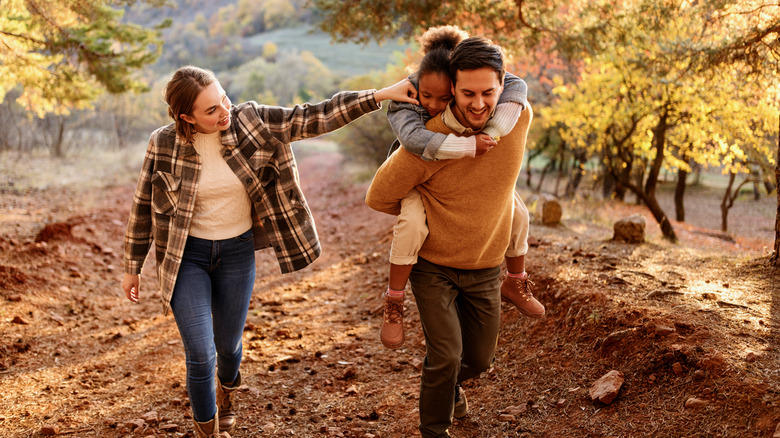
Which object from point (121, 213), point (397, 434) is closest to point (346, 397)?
point (397, 434)

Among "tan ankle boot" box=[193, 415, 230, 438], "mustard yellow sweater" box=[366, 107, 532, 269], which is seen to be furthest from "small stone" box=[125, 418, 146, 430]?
"mustard yellow sweater" box=[366, 107, 532, 269]

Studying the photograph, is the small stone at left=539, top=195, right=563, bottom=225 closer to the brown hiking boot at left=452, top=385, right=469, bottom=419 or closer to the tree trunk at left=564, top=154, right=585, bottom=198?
the brown hiking boot at left=452, top=385, right=469, bottom=419

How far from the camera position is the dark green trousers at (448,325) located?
114 inches

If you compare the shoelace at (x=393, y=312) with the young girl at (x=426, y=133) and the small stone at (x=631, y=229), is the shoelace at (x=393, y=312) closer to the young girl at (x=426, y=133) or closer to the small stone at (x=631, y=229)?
the young girl at (x=426, y=133)

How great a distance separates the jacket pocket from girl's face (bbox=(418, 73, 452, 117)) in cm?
142

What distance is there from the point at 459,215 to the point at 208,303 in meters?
1.48

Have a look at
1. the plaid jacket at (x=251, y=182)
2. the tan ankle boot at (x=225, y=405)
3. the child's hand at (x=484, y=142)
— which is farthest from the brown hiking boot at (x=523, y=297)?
the tan ankle boot at (x=225, y=405)

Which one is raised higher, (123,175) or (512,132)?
(512,132)

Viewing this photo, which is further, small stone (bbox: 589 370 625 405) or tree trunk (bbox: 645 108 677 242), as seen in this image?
tree trunk (bbox: 645 108 677 242)

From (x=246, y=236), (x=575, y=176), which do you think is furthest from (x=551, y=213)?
(x=575, y=176)

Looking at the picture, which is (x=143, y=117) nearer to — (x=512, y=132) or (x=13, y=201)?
(x=13, y=201)

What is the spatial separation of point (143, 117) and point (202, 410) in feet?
102

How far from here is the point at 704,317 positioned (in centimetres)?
388

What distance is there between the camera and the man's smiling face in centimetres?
261
